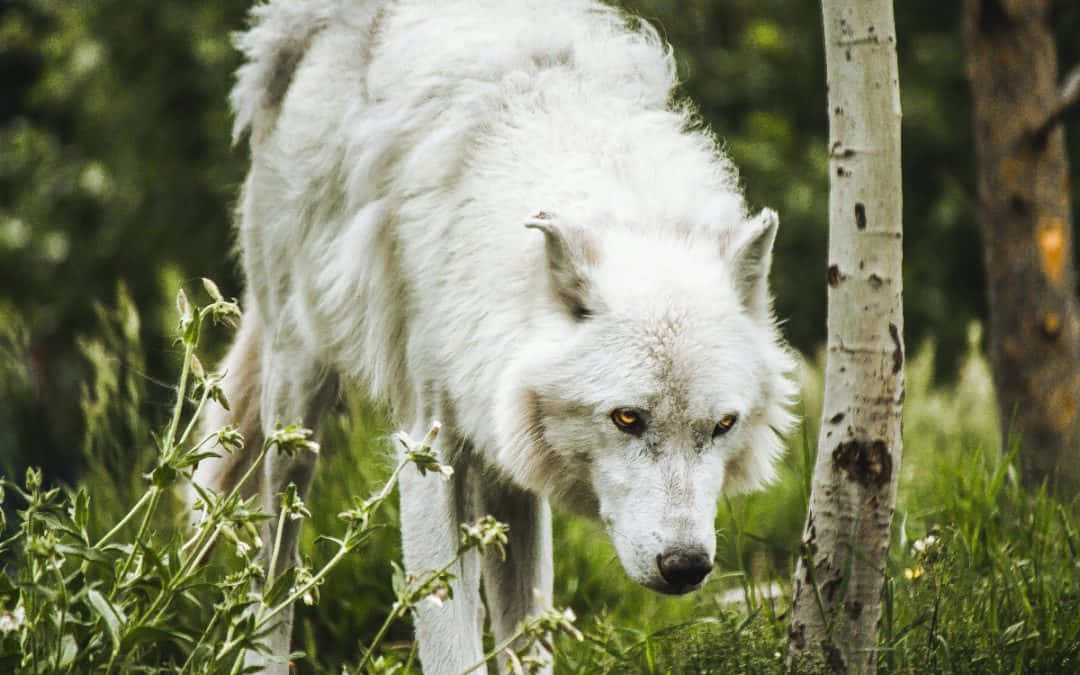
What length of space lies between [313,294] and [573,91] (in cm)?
116

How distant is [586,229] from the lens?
10.8 ft

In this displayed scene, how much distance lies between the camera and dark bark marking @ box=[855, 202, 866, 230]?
3.21m

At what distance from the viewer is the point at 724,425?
10.6ft

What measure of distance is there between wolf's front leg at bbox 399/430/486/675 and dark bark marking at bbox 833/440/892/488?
3.55ft

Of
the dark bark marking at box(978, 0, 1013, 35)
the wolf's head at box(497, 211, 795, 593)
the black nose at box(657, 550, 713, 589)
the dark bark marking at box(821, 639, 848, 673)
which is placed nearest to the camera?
the black nose at box(657, 550, 713, 589)

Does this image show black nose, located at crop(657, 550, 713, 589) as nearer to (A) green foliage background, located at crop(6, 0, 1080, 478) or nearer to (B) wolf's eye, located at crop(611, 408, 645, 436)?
(B) wolf's eye, located at crop(611, 408, 645, 436)

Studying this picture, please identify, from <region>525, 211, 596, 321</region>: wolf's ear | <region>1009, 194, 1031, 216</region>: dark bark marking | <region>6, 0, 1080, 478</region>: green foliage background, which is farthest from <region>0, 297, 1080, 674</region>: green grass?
<region>6, 0, 1080, 478</region>: green foliage background

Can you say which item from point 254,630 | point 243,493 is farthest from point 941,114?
point 254,630

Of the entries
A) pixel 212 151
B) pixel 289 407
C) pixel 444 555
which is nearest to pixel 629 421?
pixel 444 555

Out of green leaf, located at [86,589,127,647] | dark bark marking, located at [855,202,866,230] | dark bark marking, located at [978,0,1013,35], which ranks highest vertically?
dark bark marking, located at [978,0,1013,35]

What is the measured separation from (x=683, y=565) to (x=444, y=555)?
973 millimetres

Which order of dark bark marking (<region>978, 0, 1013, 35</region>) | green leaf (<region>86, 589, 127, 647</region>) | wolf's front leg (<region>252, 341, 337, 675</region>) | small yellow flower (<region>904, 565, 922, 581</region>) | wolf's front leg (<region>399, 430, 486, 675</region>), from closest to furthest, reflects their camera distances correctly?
green leaf (<region>86, 589, 127, 647</region>) < small yellow flower (<region>904, 565, 922, 581</region>) < wolf's front leg (<region>399, 430, 486, 675</region>) < wolf's front leg (<region>252, 341, 337, 675</region>) < dark bark marking (<region>978, 0, 1013, 35</region>)

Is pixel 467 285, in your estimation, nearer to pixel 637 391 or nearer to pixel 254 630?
pixel 637 391

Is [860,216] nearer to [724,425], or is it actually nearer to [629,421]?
[724,425]
